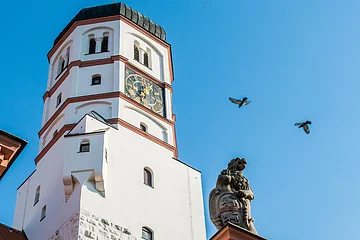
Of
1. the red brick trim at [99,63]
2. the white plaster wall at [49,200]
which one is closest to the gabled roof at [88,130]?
the white plaster wall at [49,200]

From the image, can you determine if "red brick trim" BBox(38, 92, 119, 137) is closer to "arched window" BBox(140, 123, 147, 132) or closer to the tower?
the tower

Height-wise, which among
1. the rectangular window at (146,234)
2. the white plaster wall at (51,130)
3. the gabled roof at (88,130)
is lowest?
the rectangular window at (146,234)

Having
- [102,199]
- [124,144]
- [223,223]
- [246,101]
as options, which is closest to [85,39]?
[124,144]

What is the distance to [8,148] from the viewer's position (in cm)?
1091

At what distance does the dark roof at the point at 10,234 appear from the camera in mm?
21042

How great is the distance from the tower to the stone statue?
7686 mm

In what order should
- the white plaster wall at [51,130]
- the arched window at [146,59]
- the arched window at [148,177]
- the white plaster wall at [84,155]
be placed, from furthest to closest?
1. the arched window at [146,59]
2. the white plaster wall at [51,130]
3. the arched window at [148,177]
4. the white plaster wall at [84,155]

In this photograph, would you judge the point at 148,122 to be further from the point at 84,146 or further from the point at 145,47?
the point at 145,47

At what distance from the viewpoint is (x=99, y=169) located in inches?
796

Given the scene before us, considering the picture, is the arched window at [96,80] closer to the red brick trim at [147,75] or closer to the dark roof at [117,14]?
the red brick trim at [147,75]

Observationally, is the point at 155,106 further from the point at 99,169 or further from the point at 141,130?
the point at 99,169

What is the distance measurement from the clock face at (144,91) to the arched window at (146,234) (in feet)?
15.2

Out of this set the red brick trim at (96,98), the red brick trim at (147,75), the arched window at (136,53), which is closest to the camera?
the red brick trim at (96,98)

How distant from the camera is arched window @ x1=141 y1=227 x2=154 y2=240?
66.1ft
